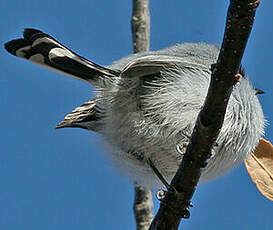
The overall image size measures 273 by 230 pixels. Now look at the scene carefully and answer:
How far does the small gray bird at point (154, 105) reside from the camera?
2.97 meters

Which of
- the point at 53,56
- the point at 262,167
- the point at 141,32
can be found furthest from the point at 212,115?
the point at 141,32

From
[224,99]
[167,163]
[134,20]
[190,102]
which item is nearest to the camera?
[224,99]

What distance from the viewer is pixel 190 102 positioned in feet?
9.76

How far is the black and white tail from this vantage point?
10.9 feet

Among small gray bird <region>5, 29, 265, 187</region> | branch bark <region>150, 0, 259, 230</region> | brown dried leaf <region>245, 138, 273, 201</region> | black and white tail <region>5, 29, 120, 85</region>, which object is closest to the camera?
branch bark <region>150, 0, 259, 230</region>

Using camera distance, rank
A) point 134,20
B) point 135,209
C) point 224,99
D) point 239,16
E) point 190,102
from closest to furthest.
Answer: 1. point 239,16
2. point 224,99
3. point 190,102
4. point 135,209
5. point 134,20

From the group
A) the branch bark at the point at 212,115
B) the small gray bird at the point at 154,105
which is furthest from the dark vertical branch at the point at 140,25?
the branch bark at the point at 212,115

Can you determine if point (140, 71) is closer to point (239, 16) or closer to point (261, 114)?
point (261, 114)

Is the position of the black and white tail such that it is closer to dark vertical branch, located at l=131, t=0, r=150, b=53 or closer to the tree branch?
dark vertical branch, located at l=131, t=0, r=150, b=53

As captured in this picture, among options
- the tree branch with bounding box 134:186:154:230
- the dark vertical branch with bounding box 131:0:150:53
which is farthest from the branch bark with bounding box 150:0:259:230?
the dark vertical branch with bounding box 131:0:150:53

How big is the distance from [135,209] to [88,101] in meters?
0.78

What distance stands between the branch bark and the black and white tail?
3.25 ft

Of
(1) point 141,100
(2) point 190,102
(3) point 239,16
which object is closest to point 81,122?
(1) point 141,100

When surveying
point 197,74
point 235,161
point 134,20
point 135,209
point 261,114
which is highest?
point 134,20
